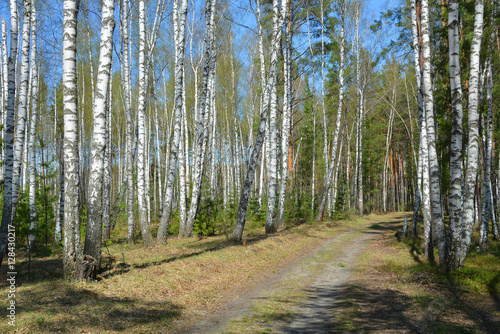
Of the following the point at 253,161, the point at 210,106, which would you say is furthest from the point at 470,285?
the point at 210,106

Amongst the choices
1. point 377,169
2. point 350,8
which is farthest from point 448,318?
point 377,169

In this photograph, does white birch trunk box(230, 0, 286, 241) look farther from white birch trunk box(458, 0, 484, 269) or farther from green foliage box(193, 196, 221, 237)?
white birch trunk box(458, 0, 484, 269)

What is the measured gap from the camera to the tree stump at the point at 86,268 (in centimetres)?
611

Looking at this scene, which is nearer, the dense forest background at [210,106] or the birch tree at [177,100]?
the dense forest background at [210,106]

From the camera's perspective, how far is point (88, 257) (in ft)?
20.7

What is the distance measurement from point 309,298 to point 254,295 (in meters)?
1.25

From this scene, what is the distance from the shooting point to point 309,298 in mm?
6977

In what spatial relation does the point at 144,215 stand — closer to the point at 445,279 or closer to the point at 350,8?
the point at 445,279

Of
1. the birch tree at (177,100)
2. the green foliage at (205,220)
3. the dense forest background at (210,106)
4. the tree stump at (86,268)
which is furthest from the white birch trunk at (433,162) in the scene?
the green foliage at (205,220)

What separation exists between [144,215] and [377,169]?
3296cm

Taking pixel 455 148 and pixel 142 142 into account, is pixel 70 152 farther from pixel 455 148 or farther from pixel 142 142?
pixel 455 148

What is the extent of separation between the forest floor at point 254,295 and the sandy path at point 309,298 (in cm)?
3

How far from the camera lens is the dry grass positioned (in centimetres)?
482

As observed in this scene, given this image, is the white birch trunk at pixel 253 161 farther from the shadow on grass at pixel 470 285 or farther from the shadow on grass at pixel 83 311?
the shadow on grass at pixel 83 311
